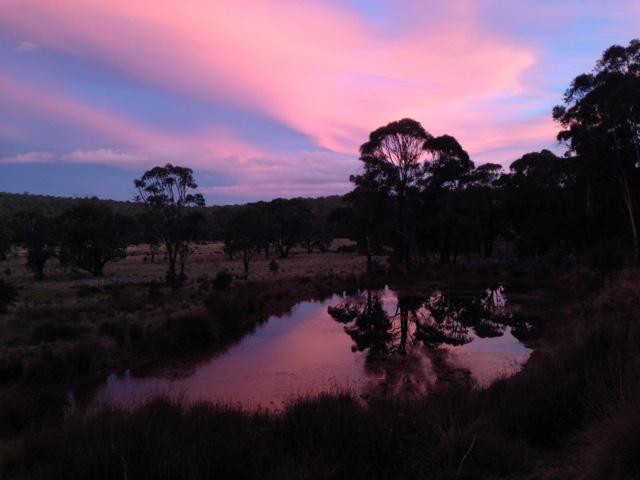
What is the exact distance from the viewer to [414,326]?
22.7 meters

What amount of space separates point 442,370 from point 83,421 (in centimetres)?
1031

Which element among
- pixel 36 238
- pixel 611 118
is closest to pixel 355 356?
pixel 611 118

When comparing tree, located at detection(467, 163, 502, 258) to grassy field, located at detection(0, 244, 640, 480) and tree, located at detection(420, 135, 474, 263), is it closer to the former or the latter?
tree, located at detection(420, 135, 474, 263)

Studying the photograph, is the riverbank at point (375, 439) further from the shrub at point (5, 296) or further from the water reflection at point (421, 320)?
the shrub at point (5, 296)

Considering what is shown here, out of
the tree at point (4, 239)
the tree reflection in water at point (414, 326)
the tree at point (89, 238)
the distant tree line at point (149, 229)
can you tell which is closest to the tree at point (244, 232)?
the distant tree line at point (149, 229)

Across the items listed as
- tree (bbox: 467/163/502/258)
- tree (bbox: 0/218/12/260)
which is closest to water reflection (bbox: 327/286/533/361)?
tree (bbox: 467/163/502/258)

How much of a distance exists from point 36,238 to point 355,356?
39281mm

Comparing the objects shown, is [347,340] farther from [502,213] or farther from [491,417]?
[502,213]

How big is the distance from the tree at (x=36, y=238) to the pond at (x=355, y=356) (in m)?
27.7

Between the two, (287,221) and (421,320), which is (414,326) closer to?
(421,320)

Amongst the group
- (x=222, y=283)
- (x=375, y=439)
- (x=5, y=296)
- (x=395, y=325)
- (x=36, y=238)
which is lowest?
(x=395, y=325)

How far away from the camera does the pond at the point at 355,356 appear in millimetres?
13086

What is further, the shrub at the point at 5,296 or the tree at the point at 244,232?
the tree at the point at 244,232

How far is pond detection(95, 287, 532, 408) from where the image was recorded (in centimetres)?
1309
